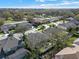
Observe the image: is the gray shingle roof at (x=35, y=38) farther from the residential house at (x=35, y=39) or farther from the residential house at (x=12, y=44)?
the residential house at (x=12, y=44)

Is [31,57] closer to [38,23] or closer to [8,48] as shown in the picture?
[8,48]

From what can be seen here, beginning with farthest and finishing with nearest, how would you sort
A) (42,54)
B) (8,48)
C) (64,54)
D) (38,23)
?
(38,23), (8,48), (42,54), (64,54)

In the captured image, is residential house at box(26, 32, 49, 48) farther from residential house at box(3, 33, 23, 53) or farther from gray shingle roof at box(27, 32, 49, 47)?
residential house at box(3, 33, 23, 53)

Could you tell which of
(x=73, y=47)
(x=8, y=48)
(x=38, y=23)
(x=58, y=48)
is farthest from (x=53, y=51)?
(x=38, y=23)

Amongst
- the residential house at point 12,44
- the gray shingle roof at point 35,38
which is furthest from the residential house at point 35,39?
the residential house at point 12,44

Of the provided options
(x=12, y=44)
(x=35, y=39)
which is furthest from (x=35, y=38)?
(x=12, y=44)

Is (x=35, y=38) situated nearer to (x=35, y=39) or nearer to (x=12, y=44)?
(x=35, y=39)

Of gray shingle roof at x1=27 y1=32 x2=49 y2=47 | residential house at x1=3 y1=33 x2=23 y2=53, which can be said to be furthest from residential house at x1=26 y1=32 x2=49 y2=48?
residential house at x1=3 y1=33 x2=23 y2=53

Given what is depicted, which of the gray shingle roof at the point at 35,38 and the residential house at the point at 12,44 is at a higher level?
the gray shingle roof at the point at 35,38

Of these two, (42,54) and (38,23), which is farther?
(38,23)

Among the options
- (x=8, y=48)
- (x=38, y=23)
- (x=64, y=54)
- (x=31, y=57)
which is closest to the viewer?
(x=64, y=54)

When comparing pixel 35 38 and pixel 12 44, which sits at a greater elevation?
pixel 35 38
